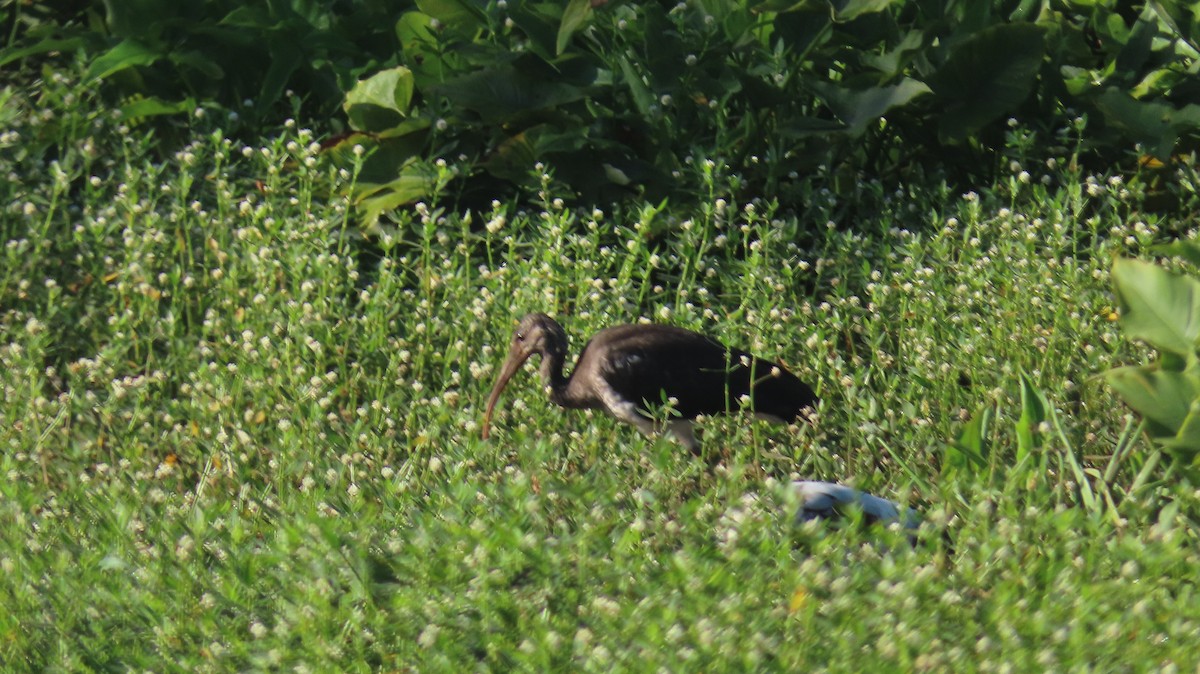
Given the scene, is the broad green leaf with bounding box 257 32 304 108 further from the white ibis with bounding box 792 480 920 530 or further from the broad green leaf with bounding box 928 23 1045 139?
the white ibis with bounding box 792 480 920 530

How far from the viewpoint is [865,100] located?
6.57 meters

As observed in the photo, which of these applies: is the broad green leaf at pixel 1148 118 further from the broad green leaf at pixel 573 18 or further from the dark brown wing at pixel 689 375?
the dark brown wing at pixel 689 375

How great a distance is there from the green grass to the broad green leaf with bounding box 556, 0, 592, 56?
721mm

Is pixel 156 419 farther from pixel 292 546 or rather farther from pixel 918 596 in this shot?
pixel 918 596

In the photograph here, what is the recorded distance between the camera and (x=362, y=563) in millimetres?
3611

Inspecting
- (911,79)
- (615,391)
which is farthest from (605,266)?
(911,79)

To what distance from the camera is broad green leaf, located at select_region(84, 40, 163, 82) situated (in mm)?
7215

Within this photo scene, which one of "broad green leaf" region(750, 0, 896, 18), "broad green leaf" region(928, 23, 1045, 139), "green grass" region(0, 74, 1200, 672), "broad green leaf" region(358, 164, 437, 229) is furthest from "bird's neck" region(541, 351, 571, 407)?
"broad green leaf" region(928, 23, 1045, 139)

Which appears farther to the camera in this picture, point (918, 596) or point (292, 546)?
point (292, 546)

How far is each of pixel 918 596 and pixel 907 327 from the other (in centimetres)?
245

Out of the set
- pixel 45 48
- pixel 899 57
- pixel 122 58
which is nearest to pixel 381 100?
pixel 122 58

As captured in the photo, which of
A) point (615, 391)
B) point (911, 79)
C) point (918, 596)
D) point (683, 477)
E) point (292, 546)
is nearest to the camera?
point (918, 596)

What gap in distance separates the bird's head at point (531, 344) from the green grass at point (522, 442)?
0.31ft

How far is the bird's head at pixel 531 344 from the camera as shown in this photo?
17.8ft
